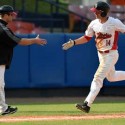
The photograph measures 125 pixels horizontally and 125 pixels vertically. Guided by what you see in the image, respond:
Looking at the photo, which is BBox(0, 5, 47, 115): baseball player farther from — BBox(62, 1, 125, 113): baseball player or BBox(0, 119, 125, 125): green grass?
BBox(62, 1, 125, 113): baseball player

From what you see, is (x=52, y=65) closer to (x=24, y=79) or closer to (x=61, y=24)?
(x=24, y=79)

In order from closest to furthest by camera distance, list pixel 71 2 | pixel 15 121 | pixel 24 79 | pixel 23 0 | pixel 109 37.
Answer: pixel 15 121 → pixel 109 37 → pixel 24 79 → pixel 23 0 → pixel 71 2

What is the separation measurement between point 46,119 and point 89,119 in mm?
630

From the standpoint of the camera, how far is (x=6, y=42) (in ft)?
26.3

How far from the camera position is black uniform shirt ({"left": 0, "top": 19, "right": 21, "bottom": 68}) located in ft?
26.2

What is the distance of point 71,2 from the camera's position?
66.0 ft

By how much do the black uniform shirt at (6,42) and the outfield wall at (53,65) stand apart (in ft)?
13.6

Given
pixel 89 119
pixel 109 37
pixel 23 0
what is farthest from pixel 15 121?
pixel 23 0

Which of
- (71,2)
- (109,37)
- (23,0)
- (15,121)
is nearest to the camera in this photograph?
(15,121)

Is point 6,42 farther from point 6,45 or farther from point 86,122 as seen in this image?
point 86,122

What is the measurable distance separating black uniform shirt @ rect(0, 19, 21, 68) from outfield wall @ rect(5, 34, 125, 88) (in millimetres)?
4152

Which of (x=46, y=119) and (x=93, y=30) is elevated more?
(x=93, y=30)

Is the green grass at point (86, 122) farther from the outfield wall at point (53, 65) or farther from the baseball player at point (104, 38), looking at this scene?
the outfield wall at point (53, 65)

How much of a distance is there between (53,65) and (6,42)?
14.7 feet
